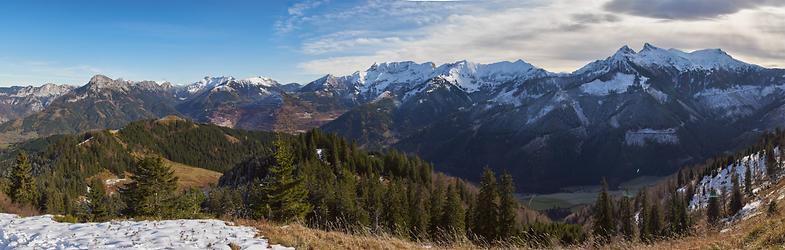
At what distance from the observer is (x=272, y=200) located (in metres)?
59.1

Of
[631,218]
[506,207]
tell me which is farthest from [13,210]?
[631,218]

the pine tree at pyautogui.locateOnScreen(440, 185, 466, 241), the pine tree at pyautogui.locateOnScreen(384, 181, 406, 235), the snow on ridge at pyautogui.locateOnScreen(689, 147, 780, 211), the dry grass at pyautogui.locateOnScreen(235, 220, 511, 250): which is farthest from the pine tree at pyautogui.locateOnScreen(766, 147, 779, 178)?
the dry grass at pyautogui.locateOnScreen(235, 220, 511, 250)

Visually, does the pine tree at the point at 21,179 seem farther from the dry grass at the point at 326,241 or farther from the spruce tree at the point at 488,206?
the dry grass at the point at 326,241

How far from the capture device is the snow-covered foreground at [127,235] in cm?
1633

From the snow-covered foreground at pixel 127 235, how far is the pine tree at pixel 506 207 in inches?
2134

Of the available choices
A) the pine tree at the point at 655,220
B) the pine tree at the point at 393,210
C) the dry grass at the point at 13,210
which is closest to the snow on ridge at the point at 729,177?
the pine tree at the point at 655,220

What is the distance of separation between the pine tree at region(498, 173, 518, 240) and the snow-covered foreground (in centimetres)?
5421

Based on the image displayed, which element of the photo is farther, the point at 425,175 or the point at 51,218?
the point at 425,175

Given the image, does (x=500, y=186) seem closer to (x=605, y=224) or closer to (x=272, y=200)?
(x=605, y=224)

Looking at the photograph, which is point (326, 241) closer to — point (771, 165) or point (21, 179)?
point (21, 179)

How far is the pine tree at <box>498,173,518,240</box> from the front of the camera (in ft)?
231

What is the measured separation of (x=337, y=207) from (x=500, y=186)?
28.8 m

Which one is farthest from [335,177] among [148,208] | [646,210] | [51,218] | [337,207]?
[51,218]

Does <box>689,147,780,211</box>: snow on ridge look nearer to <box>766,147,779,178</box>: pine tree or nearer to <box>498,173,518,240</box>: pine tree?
<box>766,147,779,178</box>: pine tree
